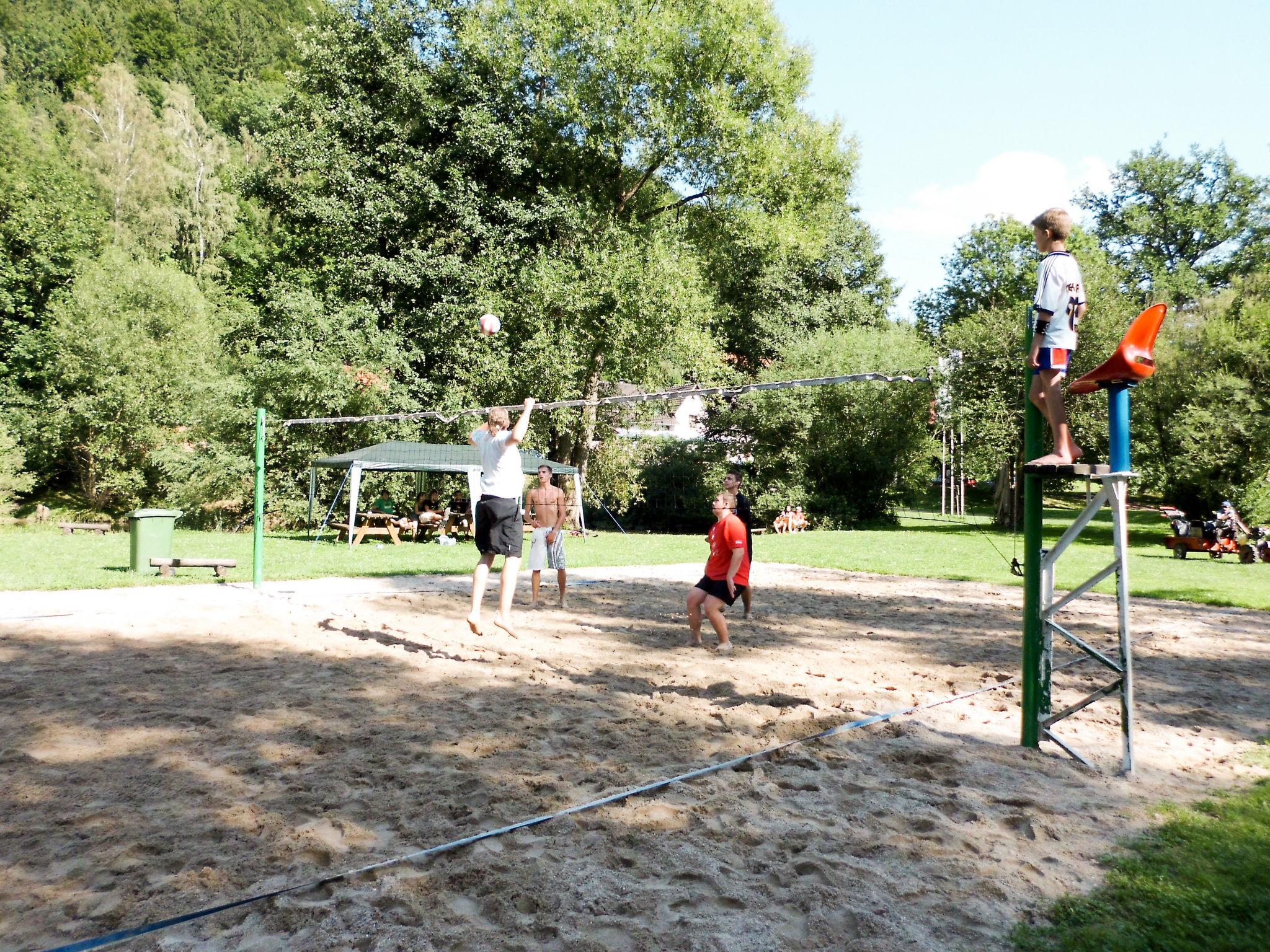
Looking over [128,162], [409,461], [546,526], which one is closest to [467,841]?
[546,526]

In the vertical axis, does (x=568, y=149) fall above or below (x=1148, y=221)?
below

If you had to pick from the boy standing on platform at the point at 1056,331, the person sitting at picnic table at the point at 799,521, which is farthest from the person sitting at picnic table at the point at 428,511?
the boy standing on platform at the point at 1056,331

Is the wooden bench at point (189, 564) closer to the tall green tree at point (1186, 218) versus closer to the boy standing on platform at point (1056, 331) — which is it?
the boy standing on platform at point (1056, 331)

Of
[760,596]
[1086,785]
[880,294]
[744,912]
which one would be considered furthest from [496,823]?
[880,294]

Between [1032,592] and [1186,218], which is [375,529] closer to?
[1032,592]

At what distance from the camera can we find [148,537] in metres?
12.9

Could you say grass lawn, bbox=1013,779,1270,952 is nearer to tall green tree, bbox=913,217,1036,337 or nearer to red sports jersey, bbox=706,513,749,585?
red sports jersey, bbox=706,513,749,585

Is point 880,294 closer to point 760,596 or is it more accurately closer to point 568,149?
point 568,149

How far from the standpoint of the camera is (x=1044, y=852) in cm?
356

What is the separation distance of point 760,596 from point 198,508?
20497 mm

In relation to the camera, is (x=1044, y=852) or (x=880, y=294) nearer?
(x=1044, y=852)

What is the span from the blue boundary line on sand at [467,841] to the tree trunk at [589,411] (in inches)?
817

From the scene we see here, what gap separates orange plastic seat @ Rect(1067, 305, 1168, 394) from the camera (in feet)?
14.7

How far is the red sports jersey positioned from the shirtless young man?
259 cm
